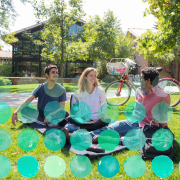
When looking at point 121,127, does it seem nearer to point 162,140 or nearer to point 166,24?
point 162,140

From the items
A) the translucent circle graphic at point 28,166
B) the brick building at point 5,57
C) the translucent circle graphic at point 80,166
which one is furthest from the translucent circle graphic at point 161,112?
the brick building at point 5,57

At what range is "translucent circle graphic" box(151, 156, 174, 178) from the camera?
6.51ft

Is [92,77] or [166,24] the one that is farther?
[166,24]

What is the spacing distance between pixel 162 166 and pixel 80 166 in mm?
961

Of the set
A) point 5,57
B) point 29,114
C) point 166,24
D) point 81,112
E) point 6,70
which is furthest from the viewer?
point 5,57

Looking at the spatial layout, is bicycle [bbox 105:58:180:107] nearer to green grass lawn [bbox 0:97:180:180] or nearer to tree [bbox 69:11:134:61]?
green grass lawn [bbox 0:97:180:180]

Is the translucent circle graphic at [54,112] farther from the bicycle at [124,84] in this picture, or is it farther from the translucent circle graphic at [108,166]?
the bicycle at [124,84]

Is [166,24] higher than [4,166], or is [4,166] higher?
[166,24]

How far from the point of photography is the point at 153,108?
2693 mm

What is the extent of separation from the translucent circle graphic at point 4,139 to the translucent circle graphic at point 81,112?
1.13m

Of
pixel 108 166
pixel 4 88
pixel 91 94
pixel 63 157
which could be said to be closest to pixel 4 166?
Result: pixel 63 157

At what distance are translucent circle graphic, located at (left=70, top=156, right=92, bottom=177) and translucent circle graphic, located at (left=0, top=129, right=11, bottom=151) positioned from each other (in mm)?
1133

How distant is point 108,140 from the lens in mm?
2689

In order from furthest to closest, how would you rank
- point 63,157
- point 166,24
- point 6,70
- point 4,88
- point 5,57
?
point 5,57 < point 6,70 < point 4,88 < point 166,24 < point 63,157
